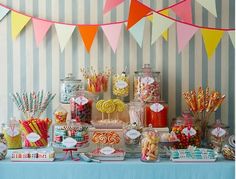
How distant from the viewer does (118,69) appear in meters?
2.64

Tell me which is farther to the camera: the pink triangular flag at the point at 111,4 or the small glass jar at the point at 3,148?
the pink triangular flag at the point at 111,4

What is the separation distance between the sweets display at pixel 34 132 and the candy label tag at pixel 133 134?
1.53ft

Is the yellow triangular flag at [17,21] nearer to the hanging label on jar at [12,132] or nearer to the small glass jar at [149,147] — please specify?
the hanging label on jar at [12,132]

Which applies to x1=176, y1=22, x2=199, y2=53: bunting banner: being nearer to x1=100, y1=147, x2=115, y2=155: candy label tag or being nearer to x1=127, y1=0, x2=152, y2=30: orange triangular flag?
x1=127, y1=0, x2=152, y2=30: orange triangular flag

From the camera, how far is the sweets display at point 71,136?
216cm

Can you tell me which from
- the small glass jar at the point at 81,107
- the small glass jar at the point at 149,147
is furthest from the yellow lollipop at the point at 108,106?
the small glass jar at the point at 149,147

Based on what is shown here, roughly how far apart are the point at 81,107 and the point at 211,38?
2.87ft

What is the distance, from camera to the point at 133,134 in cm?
218

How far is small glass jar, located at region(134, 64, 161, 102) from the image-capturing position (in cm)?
241

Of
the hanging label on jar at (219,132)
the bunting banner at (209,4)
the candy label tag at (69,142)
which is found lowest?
the candy label tag at (69,142)

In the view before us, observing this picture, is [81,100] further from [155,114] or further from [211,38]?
[211,38]

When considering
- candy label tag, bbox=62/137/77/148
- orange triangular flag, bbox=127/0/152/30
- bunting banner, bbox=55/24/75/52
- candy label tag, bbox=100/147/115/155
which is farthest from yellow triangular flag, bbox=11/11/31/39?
candy label tag, bbox=100/147/115/155

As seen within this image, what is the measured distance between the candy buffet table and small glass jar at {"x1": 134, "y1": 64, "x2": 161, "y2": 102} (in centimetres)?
48

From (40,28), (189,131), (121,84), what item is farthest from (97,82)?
(189,131)
